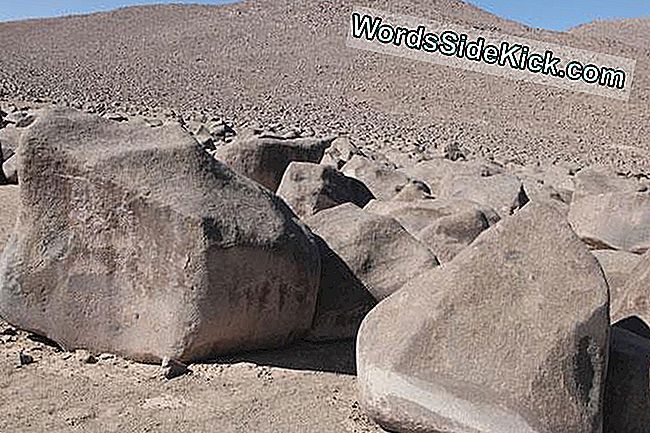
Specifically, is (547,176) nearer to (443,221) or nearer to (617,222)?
(617,222)

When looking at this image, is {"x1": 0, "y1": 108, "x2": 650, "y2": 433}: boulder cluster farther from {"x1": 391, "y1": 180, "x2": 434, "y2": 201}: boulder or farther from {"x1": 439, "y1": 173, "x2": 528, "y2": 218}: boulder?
{"x1": 439, "y1": 173, "x2": 528, "y2": 218}: boulder

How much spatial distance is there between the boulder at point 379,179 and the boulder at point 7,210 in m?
2.55

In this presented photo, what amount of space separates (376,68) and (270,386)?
83.6 ft

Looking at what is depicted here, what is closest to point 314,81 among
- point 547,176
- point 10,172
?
point 547,176

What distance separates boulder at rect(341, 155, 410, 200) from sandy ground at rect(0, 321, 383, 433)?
10.9ft

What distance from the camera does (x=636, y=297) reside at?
3.93 metres

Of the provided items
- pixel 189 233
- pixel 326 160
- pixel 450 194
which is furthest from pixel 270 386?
pixel 326 160

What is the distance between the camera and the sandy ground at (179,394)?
11.1 feet

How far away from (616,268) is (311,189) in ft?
6.40

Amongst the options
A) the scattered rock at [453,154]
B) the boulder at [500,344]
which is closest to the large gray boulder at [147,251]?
the boulder at [500,344]

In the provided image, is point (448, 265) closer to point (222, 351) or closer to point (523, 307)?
point (523, 307)

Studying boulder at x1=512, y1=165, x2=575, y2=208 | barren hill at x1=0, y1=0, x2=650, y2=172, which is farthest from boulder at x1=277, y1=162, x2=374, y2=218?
barren hill at x1=0, y1=0, x2=650, y2=172

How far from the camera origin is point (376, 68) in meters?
28.6

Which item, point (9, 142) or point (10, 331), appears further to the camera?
point (9, 142)
